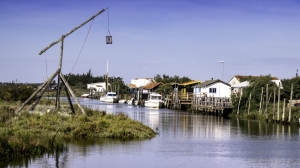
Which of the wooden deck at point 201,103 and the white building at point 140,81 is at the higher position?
the white building at point 140,81

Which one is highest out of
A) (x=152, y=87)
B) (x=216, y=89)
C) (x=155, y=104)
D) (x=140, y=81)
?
(x=140, y=81)

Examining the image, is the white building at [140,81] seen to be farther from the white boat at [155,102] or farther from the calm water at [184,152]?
the calm water at [184,152]

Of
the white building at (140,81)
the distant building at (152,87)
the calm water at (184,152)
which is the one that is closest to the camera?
the calm water at (184,152)

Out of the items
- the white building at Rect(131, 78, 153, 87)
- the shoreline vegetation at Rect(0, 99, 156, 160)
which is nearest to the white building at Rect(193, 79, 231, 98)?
the shoreline vegetation at Rect(0, 99, 156, 160)

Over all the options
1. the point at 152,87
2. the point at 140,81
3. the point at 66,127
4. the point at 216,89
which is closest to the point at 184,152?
the point at 66,127

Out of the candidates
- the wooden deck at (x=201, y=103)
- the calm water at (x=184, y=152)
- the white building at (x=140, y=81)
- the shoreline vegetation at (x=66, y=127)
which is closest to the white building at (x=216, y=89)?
the wooden deck at (x=201, y=103)

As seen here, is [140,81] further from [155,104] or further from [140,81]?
[155,104]

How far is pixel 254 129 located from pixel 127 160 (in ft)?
89.2

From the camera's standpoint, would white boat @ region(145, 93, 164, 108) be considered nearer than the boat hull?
No

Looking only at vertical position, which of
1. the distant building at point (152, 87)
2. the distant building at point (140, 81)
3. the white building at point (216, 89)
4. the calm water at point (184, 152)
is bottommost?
the calm water at point (184, 152)

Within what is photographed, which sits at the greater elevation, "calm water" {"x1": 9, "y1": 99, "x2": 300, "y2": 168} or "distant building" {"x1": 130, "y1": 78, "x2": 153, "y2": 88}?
"distant building" {"x1": 130, "y1": 78, "x2": 153, "y2": 88}

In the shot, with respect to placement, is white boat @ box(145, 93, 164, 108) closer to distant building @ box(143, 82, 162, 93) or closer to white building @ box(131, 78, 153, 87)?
distant building @ box(143, 82, 162, 93)

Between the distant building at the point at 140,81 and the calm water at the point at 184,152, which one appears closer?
the calm water at the point at 184,152

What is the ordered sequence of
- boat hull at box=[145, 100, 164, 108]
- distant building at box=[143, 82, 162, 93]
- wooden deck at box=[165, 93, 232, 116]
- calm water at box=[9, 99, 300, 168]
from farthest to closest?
distant building at box=[143, 82, 162, 93], boat hull at box=[145, 100, 164, 108], wooden deck at box=[165, 93, 232, 116], calm water at box=[9, 99, 300, 168]
